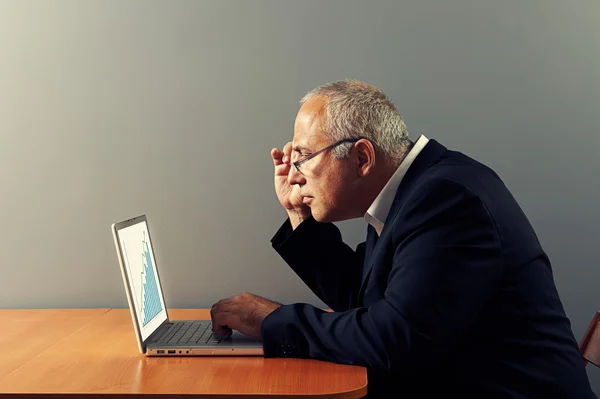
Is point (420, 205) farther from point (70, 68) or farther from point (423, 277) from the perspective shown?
point (70, 68)

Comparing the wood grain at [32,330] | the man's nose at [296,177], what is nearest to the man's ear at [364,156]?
the man's nose at [296,177]

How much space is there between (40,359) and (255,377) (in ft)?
1.71

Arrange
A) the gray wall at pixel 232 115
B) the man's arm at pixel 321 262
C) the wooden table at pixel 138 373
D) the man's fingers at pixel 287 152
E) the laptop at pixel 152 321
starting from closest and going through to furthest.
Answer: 1. the wooden table at pixel 138 373
2. the laptop at pixel 152 321
3. the man's arm at pixel 321 262
4. the man's fingers at pixel 287 152
5. the gray wall at pixel 232 115

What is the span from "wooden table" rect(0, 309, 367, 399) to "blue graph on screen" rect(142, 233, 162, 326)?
0.09 meters

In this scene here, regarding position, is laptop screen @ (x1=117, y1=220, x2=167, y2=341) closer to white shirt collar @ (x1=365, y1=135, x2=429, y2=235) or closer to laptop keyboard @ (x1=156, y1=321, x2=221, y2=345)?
laptop keyboard @ (x1=156, y1=321, x2=221, y2=345)

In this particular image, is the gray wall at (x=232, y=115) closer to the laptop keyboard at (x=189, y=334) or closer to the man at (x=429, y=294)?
the laptop keyboard at (x=189, y=334)

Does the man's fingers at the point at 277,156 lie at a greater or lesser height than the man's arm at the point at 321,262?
greater

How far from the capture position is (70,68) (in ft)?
7.25

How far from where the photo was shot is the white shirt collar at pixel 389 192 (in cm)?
161

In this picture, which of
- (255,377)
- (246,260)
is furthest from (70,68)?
(255,377)

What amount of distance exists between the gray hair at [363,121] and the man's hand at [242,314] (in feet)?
1.30

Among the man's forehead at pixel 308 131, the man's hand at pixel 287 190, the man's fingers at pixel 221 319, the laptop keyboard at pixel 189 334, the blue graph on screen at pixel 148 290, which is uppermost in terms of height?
the man's forehead at pixel 308 131

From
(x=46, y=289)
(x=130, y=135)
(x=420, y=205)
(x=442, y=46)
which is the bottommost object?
(x=46, y=289)

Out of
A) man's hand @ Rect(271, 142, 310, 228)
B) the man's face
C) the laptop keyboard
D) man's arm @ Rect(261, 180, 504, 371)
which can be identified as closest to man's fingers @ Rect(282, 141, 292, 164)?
man's hand @ Rect(271, 142, 310, 228)
